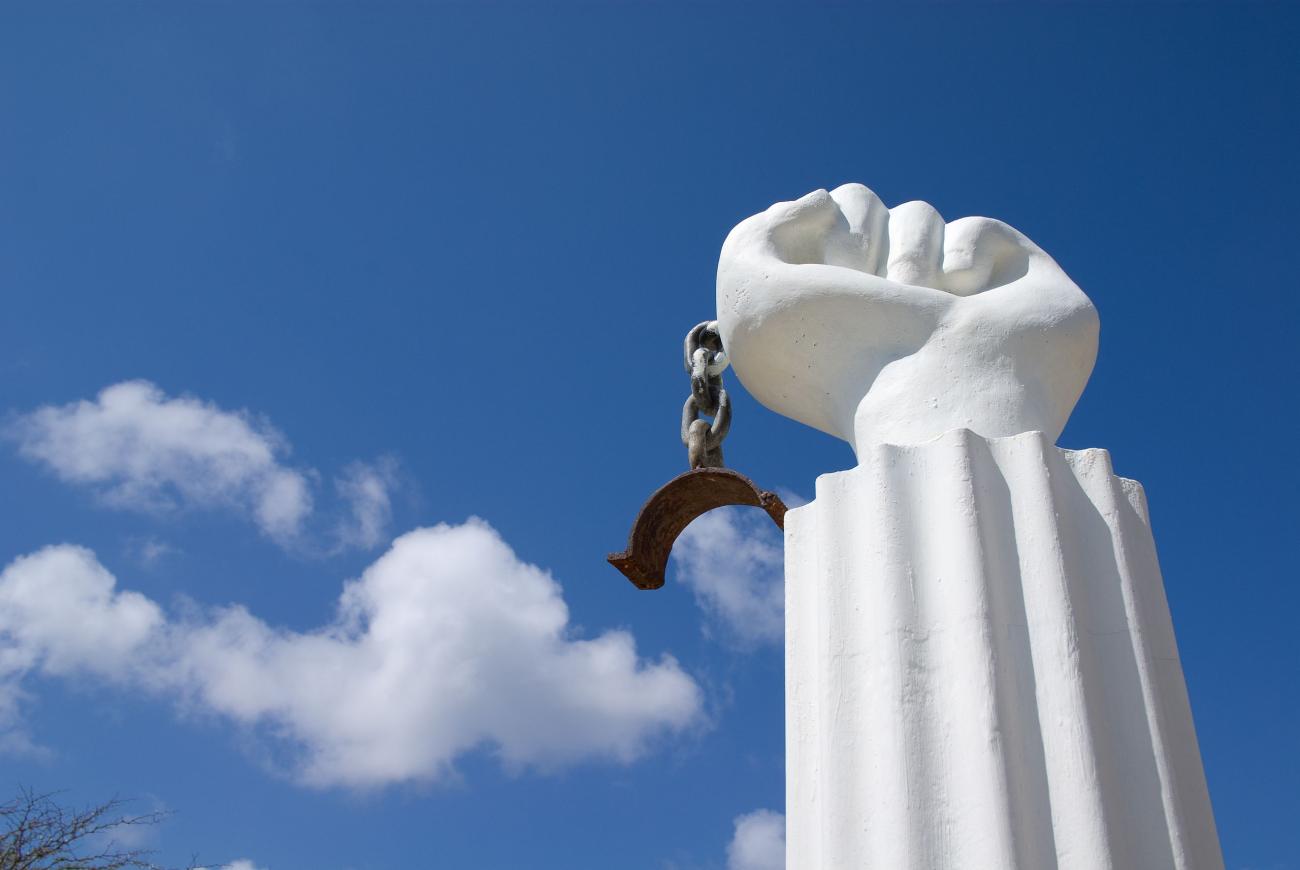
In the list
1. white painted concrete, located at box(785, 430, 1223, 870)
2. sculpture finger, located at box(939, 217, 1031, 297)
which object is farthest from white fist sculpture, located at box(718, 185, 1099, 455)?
white painted concrete, located at box(785, 430, 1223, 870)

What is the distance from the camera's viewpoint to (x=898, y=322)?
3.88m

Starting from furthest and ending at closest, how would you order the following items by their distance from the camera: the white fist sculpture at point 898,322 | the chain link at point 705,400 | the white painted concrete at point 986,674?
the chain link at point 705,400 → the white fist sculpture at point 898,322 → the white painted concrete at point 986,674

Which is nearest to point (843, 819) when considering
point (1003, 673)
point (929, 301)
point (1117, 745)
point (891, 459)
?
point (1003, 673)

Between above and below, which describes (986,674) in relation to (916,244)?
below

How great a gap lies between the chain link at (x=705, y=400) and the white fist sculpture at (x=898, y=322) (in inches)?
17.4

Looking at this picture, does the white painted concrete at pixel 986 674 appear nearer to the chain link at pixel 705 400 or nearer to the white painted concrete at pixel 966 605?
the white painted concrete at pixel 966 605

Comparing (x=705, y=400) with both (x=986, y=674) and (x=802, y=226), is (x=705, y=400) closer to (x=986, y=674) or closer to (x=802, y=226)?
(x=802, y=226)

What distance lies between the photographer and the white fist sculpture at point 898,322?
374 cm

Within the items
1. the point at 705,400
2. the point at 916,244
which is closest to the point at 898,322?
the point at 916,244

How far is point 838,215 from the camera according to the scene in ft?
14.4

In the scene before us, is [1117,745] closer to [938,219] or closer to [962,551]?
[962,551]

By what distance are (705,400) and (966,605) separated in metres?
1.95

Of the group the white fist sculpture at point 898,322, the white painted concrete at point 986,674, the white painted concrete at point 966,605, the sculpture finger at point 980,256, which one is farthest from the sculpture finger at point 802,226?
Answer: the white painted concrete at point 986,674

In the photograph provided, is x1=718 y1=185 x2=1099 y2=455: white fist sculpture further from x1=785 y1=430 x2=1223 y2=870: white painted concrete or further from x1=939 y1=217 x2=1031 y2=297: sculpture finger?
x1=785 y1=430 x2=1223 y2=870: white painted concrete
